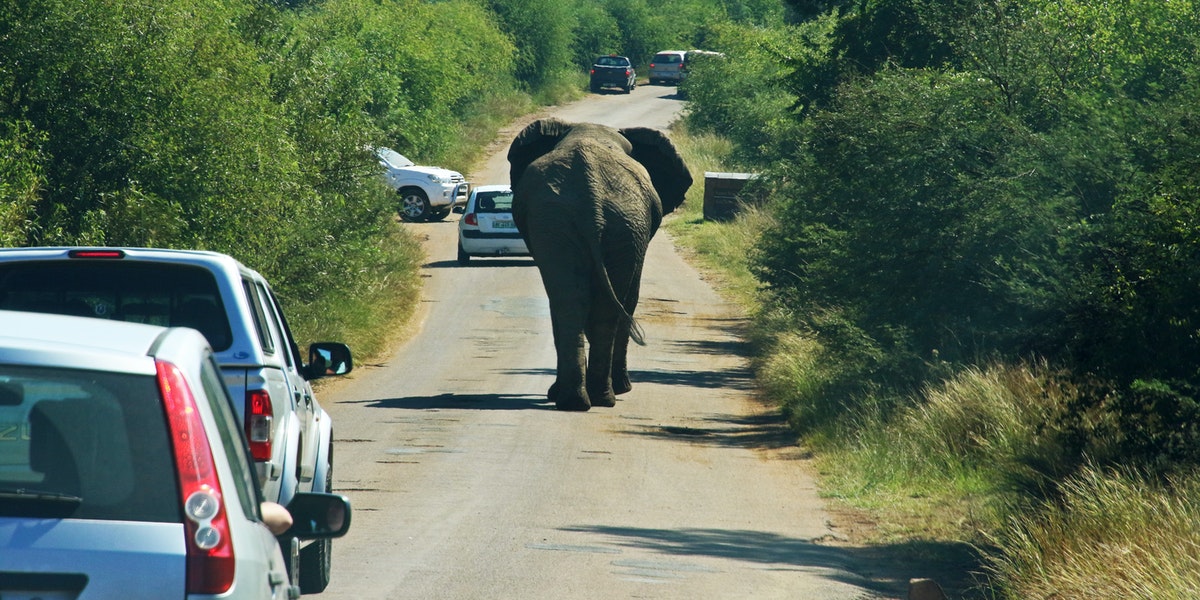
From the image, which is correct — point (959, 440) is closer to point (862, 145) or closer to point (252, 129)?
point (862, 145)

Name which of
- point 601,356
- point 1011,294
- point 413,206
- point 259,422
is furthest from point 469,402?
point 413,206

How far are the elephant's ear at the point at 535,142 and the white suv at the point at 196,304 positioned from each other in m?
11.9

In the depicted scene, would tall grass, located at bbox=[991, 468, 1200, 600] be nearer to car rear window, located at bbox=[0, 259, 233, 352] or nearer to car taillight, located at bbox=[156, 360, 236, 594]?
car rear window, located at bbox=[0, 259, 233, 352]

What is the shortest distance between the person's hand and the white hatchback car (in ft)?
91.7

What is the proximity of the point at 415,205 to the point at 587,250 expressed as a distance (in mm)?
24335

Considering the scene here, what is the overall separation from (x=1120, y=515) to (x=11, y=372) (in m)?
6.46

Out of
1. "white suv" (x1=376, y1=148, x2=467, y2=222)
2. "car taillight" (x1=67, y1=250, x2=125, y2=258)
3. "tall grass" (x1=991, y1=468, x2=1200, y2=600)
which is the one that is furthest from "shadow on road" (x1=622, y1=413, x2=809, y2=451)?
"white suv" (x1=376, y1=148, x2=467, y2=222)

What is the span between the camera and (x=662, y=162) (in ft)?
67.2

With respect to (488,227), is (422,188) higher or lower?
lower

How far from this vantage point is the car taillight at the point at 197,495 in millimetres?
3680

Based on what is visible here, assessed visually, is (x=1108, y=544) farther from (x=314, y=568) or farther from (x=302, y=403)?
(x=302, y=403)

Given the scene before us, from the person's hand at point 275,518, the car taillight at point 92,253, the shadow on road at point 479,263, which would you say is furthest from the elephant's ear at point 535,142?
the person's hand at point 275,518

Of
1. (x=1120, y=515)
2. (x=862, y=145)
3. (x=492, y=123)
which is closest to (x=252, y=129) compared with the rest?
(x=862, y=145)

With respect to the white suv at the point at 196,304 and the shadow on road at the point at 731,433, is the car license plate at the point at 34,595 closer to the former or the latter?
the white suv at the point at 196,304
